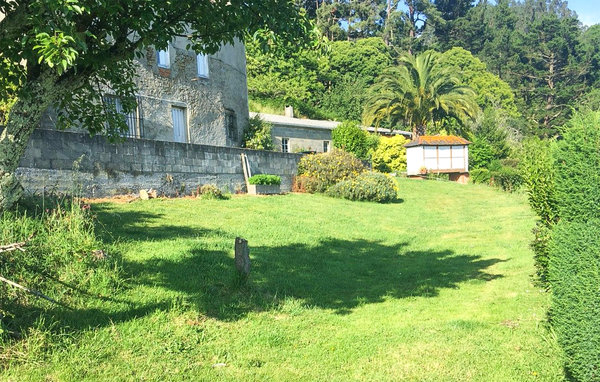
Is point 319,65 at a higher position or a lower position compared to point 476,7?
lower

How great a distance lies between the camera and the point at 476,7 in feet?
257

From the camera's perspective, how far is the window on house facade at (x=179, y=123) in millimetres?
21484

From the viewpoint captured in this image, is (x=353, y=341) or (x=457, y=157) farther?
(x=457, y=157)

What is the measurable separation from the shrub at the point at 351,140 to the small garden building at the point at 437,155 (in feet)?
20.7

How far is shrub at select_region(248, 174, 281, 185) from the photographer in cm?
1902

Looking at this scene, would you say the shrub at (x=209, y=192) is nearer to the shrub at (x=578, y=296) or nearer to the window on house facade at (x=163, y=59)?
the window on house facade at (x=163, y=59)

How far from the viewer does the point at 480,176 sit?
37.3 metres

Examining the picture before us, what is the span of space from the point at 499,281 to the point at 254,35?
609 cm

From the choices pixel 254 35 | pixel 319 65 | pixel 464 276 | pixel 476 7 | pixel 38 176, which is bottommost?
pixel 464 276

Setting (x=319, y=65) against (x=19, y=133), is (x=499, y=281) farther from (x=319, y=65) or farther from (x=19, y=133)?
(x=319, y=65)

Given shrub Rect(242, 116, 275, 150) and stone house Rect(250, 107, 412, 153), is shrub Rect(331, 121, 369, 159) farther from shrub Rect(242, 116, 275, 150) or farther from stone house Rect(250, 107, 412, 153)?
shrub Rect(242, 116, 275, 150)

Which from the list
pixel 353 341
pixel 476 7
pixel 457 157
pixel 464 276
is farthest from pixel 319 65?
pixel 353 341

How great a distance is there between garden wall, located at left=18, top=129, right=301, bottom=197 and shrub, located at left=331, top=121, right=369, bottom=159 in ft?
42.1

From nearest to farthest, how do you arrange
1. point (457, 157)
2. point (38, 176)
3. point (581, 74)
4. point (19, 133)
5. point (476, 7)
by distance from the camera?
point (19, 133)
point (38, 176)
point (457, 157)
point (581, 74)
point (476, 7)
